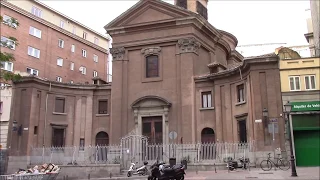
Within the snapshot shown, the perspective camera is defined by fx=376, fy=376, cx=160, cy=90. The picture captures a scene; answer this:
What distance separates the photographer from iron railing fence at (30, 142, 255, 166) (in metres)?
29.0

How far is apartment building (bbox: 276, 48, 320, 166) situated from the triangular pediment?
39.7 feet

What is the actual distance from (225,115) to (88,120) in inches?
547

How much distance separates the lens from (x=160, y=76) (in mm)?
35375

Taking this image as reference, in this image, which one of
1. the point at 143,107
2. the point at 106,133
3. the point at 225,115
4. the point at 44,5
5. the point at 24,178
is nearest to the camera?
the point at 24,178

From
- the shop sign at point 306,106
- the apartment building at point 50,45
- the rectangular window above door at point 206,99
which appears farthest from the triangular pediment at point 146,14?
the shop sign at point 306,106

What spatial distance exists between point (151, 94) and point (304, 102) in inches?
528

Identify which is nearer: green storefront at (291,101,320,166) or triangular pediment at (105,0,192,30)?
green storefront at (291,101,320,166)

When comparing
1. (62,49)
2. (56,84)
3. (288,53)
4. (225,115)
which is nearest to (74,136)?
(56,84)

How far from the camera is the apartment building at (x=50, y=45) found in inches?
1749

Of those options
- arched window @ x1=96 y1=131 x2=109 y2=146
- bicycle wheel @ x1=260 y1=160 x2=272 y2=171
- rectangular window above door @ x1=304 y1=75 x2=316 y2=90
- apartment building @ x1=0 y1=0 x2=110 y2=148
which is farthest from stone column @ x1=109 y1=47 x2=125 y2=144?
rectangular window above door @ x1=304 y1=75 x2=316 y2=90

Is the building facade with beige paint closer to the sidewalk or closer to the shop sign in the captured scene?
the sidewalk

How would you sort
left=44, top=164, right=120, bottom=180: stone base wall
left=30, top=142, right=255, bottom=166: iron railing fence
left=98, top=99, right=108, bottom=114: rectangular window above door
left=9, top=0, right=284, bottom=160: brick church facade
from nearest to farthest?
left=44, top=164, right=120, bottom=180: stone base wall, left=30, top=142, right=255, bottom=166: iron railing fence, left=9, top=0, right=284, bottom=160: brick church facade, left=98, top=99, right=108, bottom=114: rectangular window above door

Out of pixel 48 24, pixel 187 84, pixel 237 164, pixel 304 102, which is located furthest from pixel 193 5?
pixel 237 164

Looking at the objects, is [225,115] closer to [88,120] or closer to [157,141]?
[157,141]
